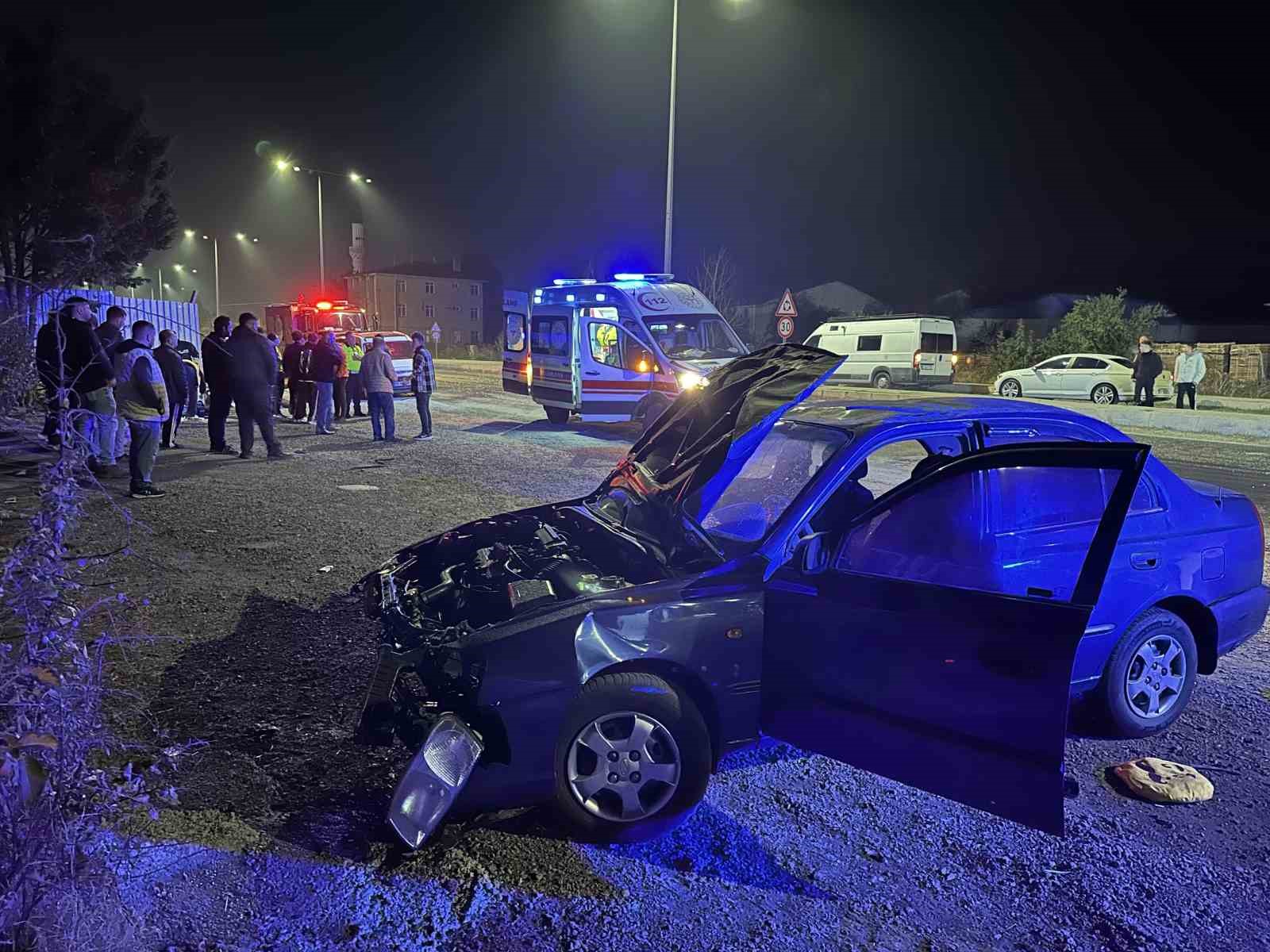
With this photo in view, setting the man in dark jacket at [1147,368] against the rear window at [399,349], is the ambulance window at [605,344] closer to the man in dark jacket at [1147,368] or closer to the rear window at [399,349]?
the rear window at [399,349]

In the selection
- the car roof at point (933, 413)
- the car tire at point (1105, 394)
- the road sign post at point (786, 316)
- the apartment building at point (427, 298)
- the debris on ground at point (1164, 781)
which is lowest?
the debris on ground at point (1164, 781)

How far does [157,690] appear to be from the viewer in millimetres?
4309

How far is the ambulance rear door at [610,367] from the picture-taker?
46.7 feet

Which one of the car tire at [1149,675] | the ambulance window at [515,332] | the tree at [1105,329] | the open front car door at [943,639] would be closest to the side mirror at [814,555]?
the open front car door at [943,639]

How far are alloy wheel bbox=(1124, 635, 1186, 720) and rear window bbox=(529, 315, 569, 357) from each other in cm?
1260

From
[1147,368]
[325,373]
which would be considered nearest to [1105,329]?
[1147,368]

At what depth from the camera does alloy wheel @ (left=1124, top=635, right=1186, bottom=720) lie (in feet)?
12.7

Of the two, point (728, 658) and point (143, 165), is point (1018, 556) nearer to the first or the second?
point (728, 658)

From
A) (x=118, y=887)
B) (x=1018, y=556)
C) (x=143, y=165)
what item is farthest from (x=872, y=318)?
(x=118, y=887)

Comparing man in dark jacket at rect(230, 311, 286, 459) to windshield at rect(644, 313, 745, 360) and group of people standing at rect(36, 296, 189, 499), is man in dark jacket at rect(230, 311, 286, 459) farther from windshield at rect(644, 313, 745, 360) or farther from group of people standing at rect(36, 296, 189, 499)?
windshield at rect(644, 313, 745, 360)

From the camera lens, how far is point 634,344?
1427 cm

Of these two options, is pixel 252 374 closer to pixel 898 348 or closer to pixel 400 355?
pixel 400 355

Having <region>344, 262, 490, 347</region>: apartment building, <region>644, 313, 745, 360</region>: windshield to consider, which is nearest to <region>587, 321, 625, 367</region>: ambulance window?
<region>644, 313, 745, 360</region>: windshield

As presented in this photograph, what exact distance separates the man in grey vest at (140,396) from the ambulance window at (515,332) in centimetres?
986
